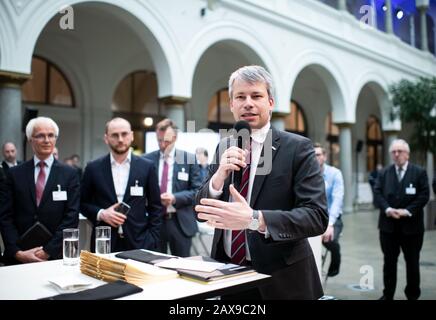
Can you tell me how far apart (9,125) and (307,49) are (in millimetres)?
7998

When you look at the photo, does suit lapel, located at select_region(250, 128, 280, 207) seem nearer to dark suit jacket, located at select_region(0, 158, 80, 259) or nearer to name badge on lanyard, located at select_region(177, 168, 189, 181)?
dark suit jacket, located at select_region(0, 158, 80, 259)

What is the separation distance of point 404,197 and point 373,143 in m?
16.7

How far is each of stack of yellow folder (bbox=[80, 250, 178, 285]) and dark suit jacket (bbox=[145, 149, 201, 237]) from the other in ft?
7.95

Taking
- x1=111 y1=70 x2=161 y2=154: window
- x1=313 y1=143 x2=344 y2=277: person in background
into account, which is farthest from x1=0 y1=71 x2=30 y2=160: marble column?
x1=111 y1=70 x2=161 y2=154: window

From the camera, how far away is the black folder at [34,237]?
2.93 meters

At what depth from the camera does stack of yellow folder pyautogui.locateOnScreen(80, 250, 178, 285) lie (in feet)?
5.06

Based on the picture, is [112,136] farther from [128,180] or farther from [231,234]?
[231,234]

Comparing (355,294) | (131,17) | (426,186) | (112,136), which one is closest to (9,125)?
(131,17)

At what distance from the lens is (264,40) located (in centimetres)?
1022

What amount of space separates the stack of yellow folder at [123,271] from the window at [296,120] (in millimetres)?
15948

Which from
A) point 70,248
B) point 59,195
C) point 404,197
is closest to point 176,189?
point 59,195
